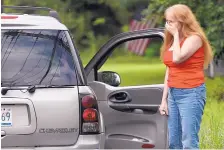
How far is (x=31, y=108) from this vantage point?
6.91 metres

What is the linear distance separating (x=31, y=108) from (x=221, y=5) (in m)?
15.1

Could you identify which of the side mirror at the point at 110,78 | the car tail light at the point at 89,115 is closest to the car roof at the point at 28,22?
the car tail light at the point at 89,115

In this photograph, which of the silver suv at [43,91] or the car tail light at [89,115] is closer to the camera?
the silver suv at [43,91]

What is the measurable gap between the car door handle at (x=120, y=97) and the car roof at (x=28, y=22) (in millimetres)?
1526

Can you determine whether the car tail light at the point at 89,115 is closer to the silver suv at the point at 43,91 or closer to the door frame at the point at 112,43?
the silver suv at the point at 43,91

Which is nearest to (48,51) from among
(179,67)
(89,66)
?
(179,67)

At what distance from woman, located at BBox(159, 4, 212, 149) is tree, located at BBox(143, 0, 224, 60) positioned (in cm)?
1222

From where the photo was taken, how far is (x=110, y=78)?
31.1 feet

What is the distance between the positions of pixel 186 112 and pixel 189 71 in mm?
384

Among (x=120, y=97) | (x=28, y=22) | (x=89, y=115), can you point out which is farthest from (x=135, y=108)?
(x=28, y=22)

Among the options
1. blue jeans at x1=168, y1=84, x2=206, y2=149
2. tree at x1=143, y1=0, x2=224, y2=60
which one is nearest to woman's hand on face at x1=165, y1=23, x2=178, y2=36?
blue jeans at x1=168, y1=84, x2=206, y2=149

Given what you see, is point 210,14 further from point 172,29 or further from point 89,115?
point 89,115

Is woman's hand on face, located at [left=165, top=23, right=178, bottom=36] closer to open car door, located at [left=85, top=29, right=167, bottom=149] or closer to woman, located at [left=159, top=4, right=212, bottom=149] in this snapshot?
woman, located at [left=159, top=4, right=212, bottom=149]

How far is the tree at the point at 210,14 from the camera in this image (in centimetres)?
1999
